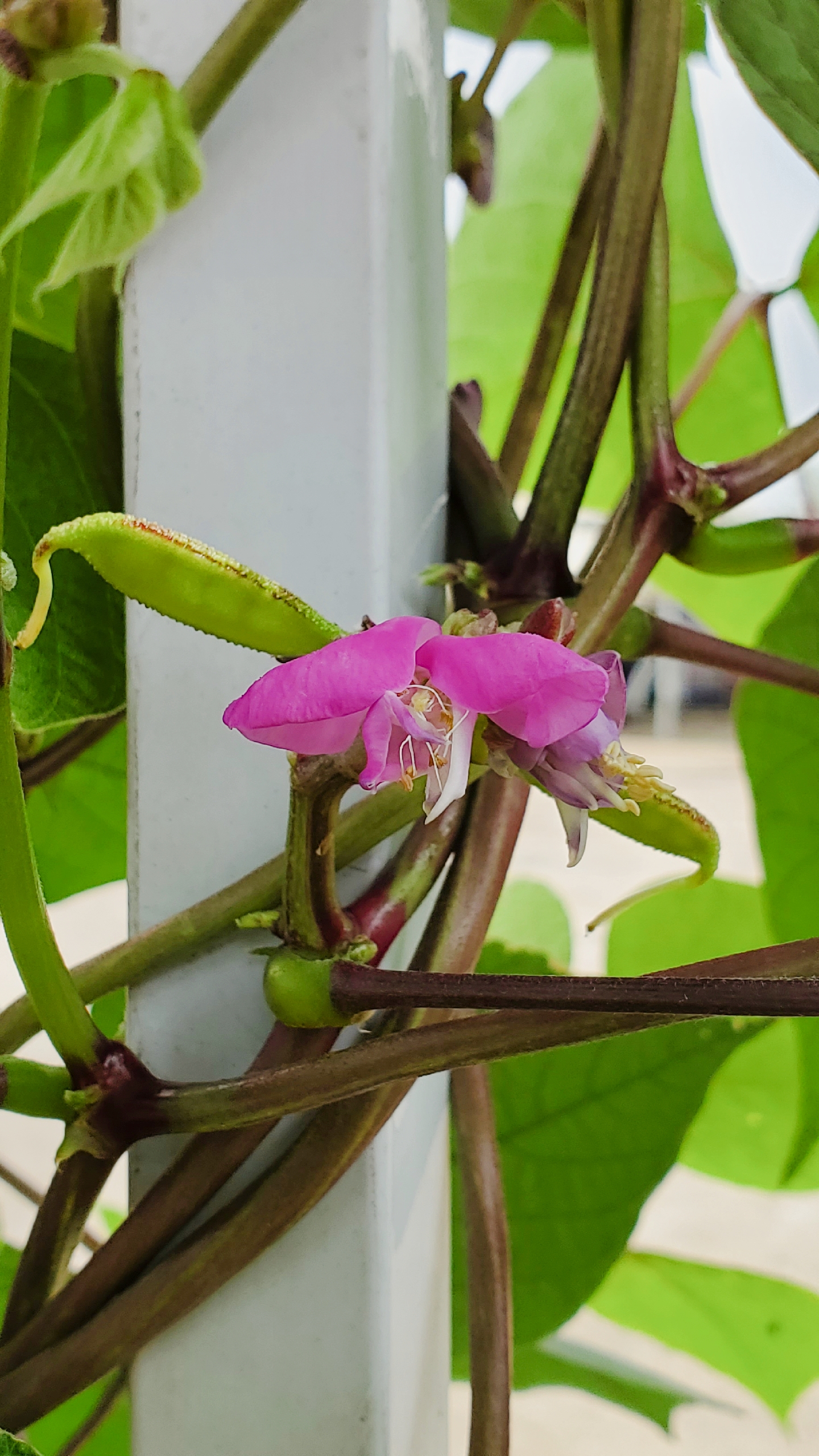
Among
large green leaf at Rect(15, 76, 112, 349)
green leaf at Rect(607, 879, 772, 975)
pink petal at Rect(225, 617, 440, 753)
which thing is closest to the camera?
pink petal at Rect(225, 617, 440, 753)

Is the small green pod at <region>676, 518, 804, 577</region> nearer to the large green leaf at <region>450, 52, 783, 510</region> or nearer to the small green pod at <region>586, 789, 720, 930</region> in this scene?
the small green pod at <region>586, 789, 720, 930</region>

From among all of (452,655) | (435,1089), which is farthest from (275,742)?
(435,1089)

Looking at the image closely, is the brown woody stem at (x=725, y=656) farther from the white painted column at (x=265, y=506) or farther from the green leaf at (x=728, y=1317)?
the green leaf at (x=728, y=1317)

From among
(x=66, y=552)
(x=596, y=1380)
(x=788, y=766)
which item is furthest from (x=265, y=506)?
(x=596, y=1380)

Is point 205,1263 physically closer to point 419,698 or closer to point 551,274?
point 419,698

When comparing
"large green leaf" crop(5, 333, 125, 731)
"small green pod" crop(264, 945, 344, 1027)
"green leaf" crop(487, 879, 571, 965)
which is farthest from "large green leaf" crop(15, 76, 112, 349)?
"green leaf" crop(487, 879, 571, 965)

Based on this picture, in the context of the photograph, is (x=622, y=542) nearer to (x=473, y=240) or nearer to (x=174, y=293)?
(x=174, y=293)
